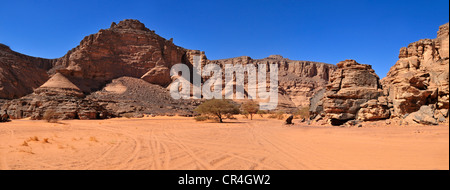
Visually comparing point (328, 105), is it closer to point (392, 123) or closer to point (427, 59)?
point (392, 123)

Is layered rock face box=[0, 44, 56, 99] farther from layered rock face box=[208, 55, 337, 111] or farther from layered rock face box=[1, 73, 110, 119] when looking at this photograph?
layered rock face box=[208, 55, 337, 111]

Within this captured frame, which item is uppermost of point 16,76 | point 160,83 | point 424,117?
point 16,76

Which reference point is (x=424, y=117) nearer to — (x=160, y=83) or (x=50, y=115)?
(x=50, y=115)

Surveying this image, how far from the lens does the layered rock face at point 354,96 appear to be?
45.5 feet

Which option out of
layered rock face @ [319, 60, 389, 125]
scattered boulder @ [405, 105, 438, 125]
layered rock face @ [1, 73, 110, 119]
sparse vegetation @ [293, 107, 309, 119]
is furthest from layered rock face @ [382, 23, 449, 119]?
layered rock face @ [1, 73, 110, 119]

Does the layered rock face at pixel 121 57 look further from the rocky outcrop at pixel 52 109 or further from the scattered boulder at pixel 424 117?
the scattered boulder at pixel 424 117

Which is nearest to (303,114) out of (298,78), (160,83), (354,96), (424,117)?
Result: (354,96)

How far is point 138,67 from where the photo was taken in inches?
2251

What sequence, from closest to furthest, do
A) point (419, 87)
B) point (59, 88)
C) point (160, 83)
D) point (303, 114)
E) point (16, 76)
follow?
point (419, 87) → point (303, 114) → point (59, 88) → point (16, 76) → point (160, 83)

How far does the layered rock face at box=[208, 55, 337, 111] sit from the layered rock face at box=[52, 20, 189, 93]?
1803 centimetres

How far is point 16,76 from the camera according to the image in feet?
175

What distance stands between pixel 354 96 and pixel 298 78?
7433cm
